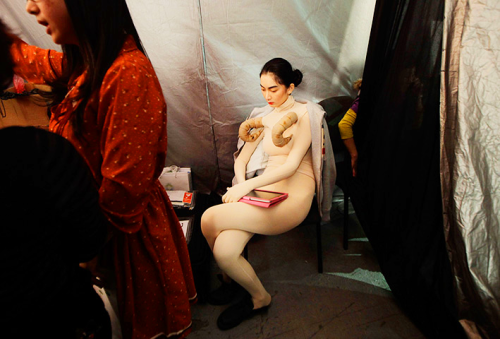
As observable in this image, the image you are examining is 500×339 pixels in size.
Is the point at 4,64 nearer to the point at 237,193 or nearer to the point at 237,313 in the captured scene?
the point at 237,193

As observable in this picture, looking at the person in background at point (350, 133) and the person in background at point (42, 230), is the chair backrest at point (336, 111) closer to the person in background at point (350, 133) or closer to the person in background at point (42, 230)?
the person in background at point (350, 133)

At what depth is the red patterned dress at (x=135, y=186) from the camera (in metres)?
0.66

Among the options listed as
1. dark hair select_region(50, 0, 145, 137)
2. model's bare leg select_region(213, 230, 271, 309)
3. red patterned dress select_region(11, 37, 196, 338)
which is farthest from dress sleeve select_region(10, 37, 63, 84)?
model's bare leg select_region(213, 230, 271, 309)

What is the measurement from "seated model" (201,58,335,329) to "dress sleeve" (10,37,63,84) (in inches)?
36.5

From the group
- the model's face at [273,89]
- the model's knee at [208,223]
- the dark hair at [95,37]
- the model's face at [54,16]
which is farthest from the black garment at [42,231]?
the model's face at [273,89]

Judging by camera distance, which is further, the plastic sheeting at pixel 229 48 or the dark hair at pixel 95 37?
the plastic sheeting at pixel 229 48

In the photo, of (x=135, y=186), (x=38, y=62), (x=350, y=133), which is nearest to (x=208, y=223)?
(x=135, y=186)

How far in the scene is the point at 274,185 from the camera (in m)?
1.56

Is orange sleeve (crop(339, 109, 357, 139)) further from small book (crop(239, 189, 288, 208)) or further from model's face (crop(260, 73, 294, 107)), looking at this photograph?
small book (crop(239, 189, 288, 208))

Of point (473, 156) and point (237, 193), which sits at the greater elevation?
point (473, 156)

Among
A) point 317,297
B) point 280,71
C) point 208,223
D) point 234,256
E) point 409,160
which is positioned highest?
point 280,71

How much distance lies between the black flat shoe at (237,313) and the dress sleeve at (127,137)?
1.00 meters

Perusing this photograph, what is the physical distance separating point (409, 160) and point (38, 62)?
1.73 meters

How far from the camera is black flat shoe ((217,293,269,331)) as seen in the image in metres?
1.42
